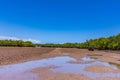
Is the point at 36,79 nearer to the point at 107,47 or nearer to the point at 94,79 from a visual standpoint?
the point at 94,79

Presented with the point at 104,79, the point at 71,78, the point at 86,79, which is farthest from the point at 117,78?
the point at 71,78

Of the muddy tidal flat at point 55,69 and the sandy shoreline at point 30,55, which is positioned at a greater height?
the sandy shoreline at point 30,55

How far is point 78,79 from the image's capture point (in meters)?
17.5

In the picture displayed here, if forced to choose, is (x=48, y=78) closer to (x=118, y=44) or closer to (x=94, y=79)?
(x=94, y=79)

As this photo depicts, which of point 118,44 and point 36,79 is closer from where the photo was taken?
point 36,79

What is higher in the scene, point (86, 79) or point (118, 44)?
point (118, 44)

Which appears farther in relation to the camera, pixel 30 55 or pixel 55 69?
pixel 30 55

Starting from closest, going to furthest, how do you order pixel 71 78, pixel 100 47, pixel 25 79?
pixel 25 79, pixel 71 78, pixel 100 47

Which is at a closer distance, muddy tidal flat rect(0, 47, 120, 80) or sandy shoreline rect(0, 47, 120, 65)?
muddy tidal flat rect(0, 47, 120, 80)

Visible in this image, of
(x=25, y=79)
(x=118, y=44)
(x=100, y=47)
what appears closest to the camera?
(x=25, y=79)

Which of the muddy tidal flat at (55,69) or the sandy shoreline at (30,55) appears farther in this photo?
the sandy shoreline at (30,55)

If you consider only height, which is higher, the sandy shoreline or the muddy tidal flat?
the sandy shoreline

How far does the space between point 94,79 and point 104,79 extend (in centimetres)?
92

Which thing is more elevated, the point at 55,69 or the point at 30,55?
the point at 30,55
